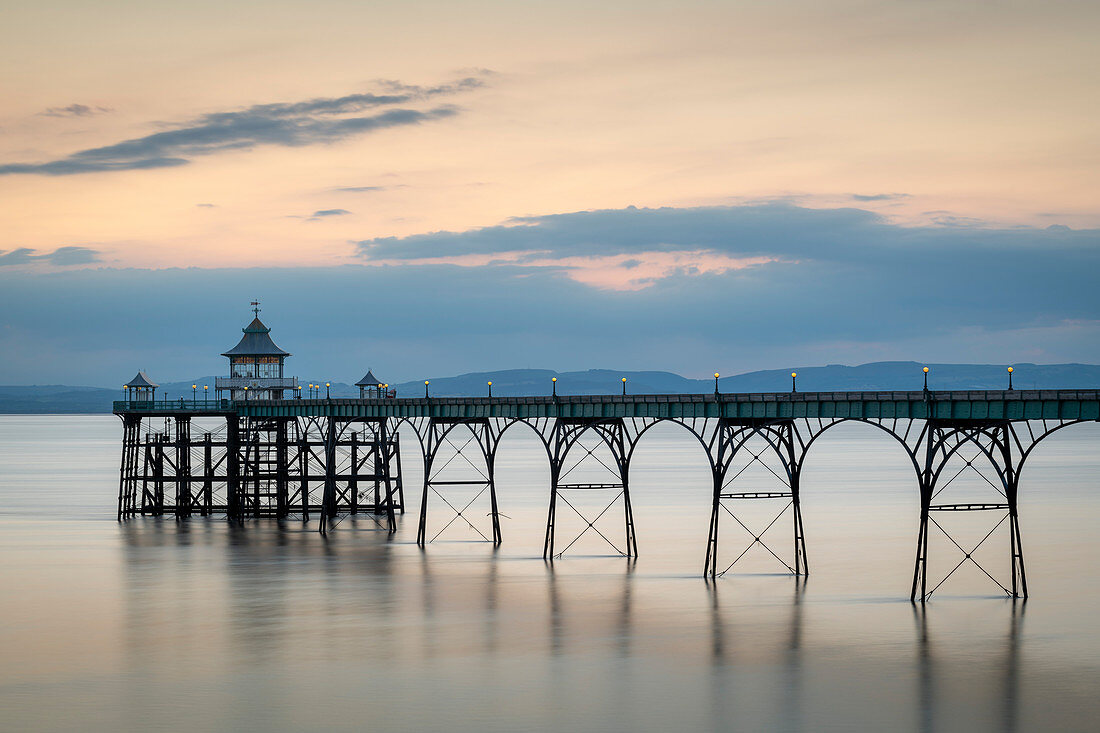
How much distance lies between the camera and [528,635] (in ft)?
148

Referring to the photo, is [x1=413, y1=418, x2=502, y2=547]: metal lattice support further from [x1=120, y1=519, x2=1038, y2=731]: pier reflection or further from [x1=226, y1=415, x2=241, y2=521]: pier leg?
[x1=226, y1=415, x2=241, y2=521]: pier leg

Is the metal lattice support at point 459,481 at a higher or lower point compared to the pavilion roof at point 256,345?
lower

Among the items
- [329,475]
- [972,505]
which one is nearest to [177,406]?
[329,475]

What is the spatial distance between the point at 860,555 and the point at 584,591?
65.6 ft

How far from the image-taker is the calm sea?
35406 millimetres

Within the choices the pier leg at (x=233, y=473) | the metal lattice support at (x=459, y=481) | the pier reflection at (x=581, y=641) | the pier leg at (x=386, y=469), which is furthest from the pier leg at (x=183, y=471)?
the pier reflection at (x=581, y=641)

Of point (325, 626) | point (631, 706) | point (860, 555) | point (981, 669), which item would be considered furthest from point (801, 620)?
point (860, 555)

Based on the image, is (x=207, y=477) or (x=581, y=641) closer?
(x=581, y=641)

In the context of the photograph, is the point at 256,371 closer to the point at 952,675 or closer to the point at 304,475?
the point at 304,475

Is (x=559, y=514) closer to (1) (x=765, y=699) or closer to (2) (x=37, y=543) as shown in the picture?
(2) (x=37, y=543)

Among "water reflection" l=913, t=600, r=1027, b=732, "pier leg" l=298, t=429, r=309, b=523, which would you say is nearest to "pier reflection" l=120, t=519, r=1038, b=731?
"water reflection" l=913, t=600, r=1027, b=732

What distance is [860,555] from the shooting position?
220 feet

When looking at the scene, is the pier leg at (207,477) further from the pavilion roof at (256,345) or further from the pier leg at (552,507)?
the pier leg at (552,507)

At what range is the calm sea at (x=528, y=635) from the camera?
3541 centimetres
